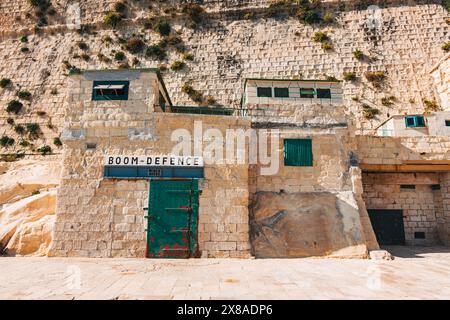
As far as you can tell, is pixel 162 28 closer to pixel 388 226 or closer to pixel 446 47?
pixel 446 47

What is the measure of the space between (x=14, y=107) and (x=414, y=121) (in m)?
36.4

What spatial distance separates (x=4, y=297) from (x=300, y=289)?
6334mm

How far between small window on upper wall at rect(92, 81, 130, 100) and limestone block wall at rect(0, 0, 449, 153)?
53.7 feet

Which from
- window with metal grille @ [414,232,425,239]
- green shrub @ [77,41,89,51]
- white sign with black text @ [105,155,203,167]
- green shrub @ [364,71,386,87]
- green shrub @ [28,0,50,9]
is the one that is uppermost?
green shrub @ [28,0,50,9]

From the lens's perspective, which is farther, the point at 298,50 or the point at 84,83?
the point at 298,50

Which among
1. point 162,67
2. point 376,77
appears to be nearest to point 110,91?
point 162,67

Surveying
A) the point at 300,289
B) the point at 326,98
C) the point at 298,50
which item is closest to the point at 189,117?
the point at 326,98

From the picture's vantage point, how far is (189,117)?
44.5 ft

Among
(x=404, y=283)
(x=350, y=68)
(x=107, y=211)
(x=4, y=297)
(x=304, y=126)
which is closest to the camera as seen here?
(x=4, y=297)

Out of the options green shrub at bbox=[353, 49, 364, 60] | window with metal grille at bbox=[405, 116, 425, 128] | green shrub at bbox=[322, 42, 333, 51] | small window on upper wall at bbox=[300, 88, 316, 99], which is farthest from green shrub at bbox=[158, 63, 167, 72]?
window with metal grille at bbox=[405, 116, 425, 128]

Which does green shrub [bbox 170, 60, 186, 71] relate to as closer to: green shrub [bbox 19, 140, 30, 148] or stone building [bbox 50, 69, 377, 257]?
green shrub [bbox 19, 140, 30, 148]

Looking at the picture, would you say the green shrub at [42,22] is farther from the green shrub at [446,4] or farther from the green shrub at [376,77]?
the green shrub at [446,4]

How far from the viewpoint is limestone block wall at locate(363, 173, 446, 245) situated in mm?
18000

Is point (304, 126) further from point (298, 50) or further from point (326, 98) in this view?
point (298, 50)
